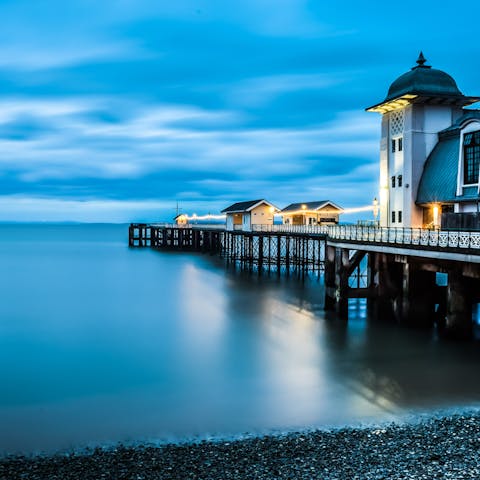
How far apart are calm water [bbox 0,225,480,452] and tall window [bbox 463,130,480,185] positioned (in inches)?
248

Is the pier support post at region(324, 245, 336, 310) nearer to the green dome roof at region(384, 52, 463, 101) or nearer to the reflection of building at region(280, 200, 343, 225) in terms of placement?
the green dome roof at region(384, 52, 463, 101)

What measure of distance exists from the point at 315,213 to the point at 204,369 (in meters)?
34.3

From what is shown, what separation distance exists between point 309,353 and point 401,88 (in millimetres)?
13811

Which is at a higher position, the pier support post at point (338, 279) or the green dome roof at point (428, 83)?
the green dome roof at point (428, 83)

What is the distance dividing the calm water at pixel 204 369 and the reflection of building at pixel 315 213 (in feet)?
60.4

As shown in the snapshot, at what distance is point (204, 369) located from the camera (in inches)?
702

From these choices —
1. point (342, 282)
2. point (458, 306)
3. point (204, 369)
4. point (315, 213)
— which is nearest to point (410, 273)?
point (342, 282)

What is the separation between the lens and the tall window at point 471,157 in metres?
21.2

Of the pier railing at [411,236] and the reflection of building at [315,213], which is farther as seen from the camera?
the reflection of building at [315,213]

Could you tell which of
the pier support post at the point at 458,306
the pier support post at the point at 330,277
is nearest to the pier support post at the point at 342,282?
the pier support post at the point at 330,277

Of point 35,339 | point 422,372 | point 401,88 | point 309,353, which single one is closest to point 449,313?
point 422,372

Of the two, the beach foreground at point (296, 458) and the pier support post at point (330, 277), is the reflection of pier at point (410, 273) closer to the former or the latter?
the pier support post at point (330, 277)

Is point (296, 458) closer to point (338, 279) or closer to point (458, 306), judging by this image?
point (458, 306)

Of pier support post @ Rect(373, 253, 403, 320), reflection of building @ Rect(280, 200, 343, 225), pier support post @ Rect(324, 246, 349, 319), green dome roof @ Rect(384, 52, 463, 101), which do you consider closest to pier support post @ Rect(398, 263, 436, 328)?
pier support post @ Rect(373, 253, 403, 320)
